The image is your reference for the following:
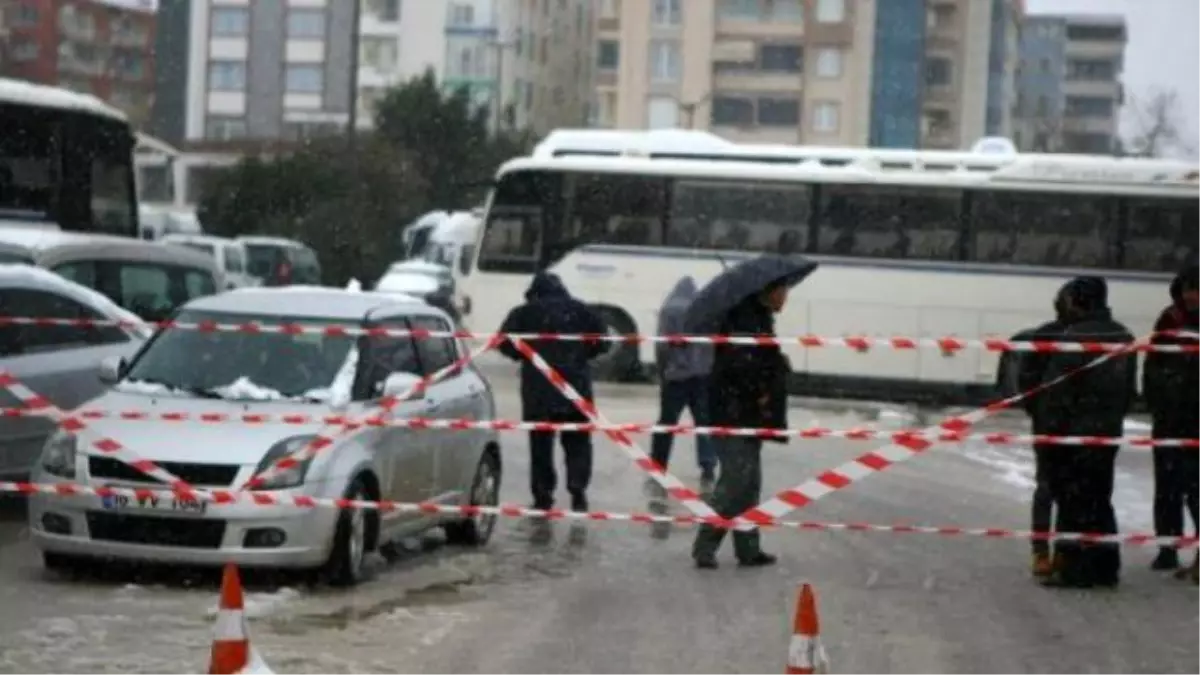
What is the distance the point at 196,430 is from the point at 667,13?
67153 mm

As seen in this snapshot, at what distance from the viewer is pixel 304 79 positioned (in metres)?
85.1

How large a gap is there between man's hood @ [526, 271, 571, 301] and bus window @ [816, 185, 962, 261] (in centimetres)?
1600

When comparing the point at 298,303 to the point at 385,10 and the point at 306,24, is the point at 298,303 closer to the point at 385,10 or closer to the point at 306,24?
the point at 306,24

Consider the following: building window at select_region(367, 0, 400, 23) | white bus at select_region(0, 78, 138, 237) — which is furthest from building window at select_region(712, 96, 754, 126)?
white bus at select_region(0, 78, 138, 237)

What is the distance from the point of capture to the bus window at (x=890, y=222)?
30.5 metres

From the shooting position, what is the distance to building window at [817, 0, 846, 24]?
77438 mm

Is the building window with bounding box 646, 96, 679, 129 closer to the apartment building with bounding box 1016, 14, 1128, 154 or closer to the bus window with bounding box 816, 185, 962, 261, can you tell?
the apartment building with bounding box 1016, 14, 1128, 154

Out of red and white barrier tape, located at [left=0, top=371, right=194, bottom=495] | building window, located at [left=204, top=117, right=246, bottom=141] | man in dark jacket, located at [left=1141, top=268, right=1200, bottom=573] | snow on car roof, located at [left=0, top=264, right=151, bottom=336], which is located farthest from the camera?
building window, located at [left=204, top=117, right=246, bottom=141]

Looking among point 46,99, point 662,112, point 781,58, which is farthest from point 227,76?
point 46,99

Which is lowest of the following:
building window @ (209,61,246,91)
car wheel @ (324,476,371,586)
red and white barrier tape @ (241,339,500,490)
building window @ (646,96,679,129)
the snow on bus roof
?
car wheel @ (324,476,371,586)

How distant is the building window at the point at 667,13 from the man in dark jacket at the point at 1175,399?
214 feet

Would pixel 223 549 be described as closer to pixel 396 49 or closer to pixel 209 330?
pixel 209 330

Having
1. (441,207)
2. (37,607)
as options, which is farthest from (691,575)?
(441,207)

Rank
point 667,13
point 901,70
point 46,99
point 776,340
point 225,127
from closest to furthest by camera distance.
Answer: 1. point 776,340
2. point 46,99
3. point 667,13
4. point 901,70
5. point 225,127
